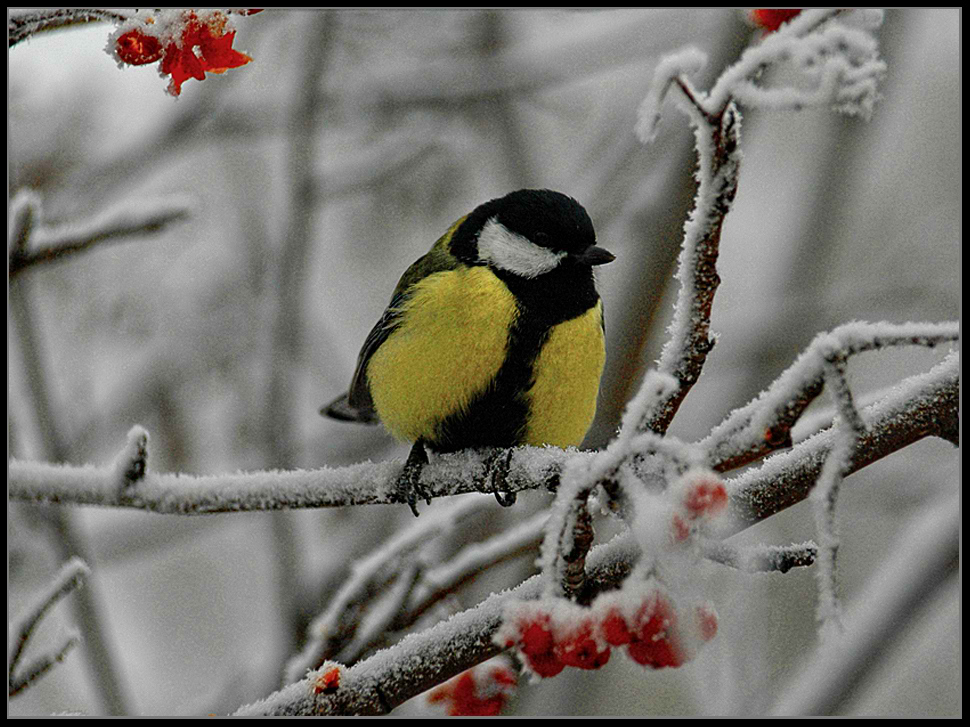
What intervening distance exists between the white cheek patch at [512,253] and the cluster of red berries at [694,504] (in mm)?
826

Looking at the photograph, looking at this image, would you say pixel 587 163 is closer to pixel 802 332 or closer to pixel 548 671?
pixel 802 332

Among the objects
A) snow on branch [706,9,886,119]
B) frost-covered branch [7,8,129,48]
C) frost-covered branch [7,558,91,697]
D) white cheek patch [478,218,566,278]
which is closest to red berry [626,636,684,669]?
snow on branch [706,9,886,119]

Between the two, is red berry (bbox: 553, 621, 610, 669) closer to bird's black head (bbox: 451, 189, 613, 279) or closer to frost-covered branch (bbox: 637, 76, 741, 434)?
frost-covered branch (bbox: 637, 76, 741, 434)

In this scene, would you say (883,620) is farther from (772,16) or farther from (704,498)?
(704,498)

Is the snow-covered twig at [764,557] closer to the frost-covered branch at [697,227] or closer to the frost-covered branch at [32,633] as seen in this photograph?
the frost-covered branch at [697,227]

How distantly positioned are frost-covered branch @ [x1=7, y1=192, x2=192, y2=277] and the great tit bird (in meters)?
0.38

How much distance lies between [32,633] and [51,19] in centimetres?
56

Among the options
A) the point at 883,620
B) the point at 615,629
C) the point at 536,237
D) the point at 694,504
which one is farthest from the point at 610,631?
the point at 883,620

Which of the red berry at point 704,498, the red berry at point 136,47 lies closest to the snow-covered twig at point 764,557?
Answer: the red berry at point 704,498

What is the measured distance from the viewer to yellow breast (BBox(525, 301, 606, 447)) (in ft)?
4.54

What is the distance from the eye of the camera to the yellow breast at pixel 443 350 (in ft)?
4.50

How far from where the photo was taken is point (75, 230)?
1.23 m

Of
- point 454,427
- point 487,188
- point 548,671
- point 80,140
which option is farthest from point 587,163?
point 548,671

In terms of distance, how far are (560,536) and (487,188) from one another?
2219 mm
